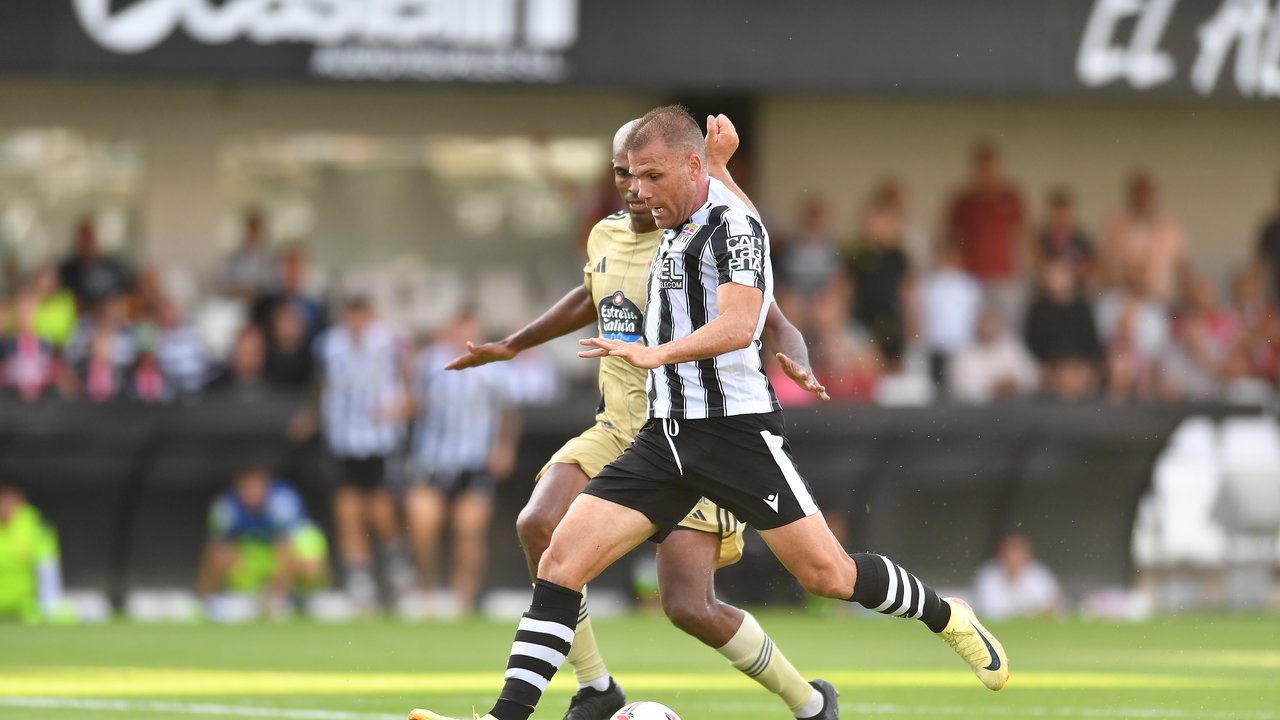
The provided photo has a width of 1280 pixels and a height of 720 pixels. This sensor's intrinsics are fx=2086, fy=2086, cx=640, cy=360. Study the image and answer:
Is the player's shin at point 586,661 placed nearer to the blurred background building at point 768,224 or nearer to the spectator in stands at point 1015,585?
the blurred background building at point 768,224

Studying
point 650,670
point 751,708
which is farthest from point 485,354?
point 650,670

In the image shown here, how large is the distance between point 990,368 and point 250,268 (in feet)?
20.8

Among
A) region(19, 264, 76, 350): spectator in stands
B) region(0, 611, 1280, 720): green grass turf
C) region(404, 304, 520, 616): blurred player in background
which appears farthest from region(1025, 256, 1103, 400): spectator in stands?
region(19, 264, 76, 350): spectator in stands

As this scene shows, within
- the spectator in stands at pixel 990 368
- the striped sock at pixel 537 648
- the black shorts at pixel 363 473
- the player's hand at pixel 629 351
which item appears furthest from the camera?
the spectator in stands at pixel 990 368

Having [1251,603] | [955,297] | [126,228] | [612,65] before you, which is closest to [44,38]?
[126,228]

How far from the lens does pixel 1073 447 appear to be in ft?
53.1

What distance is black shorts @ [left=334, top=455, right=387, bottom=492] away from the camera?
15922 millimetres

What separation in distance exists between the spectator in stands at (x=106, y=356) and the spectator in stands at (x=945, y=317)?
640 centimetres

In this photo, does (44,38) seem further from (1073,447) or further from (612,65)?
(1073,447)

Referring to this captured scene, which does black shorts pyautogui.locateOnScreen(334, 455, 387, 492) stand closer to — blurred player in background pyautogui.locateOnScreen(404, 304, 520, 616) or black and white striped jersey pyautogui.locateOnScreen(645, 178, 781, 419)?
blurred player in background pyautogui.locateOnScreen(404, 304, 520, 616)

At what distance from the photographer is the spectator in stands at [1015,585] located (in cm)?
1576

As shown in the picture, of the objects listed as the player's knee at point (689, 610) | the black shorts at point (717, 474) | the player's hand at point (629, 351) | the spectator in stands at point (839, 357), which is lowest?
the spectator in stands at point (839, 357)

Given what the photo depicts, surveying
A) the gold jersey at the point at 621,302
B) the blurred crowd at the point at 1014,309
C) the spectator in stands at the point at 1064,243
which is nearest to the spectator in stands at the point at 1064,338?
the blurred crowd at the point at 1014,309

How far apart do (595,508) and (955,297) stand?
1094 cm
